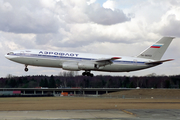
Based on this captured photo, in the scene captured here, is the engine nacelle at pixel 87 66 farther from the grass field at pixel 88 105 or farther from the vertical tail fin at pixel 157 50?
the vertical tail fin at pixel 157 50

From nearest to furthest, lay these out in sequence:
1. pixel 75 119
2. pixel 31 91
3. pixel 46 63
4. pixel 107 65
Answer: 1. pixel 75 119
2. pixel 46 63
3. pixel 107 65
4. pixel 31 91

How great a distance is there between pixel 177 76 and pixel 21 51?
418 feet

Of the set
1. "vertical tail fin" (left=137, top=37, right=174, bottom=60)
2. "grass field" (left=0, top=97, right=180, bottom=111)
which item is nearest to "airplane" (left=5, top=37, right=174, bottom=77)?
"vertical tail fin" (left=137, top=37, right=174, bottom=60)

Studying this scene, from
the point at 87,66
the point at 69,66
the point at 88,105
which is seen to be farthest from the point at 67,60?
the point at 88,105

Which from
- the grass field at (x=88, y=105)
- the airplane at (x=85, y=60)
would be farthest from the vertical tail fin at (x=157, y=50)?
the grass field at (x=88, y=105)

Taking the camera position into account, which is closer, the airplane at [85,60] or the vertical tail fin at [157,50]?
the airplane at [85,60]

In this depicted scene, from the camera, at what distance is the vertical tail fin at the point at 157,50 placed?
206ft

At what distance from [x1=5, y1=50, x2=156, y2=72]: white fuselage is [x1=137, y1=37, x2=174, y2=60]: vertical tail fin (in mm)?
6797

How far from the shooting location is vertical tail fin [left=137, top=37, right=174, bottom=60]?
2477 inches

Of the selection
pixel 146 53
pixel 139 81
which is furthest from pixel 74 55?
pixel 139 81

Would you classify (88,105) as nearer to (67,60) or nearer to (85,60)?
(85,60)

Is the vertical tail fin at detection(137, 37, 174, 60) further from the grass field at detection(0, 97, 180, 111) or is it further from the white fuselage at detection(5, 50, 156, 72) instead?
the grass field at detection(0, 97, 180, 111)

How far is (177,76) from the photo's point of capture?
529 feet

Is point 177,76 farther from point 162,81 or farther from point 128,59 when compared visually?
point 128,59
